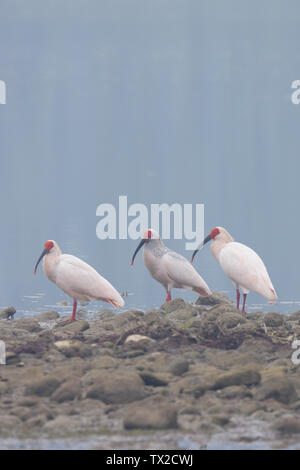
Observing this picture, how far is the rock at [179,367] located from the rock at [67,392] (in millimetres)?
1524

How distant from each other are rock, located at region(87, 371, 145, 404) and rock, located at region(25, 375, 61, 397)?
605 millimetres

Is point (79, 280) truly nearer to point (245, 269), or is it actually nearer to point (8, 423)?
point (245, 269)

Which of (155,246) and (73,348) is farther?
(155,246)

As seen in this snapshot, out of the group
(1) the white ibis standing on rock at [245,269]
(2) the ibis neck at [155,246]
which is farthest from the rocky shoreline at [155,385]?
(2) the ibis neck at [155,246]

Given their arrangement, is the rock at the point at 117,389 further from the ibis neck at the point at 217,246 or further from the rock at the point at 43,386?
the ibis neck at the point at 217,246

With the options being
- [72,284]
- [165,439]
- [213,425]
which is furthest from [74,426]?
[72,284]

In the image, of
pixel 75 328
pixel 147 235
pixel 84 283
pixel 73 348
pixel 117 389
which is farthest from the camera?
pixel 147 235

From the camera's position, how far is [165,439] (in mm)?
7645

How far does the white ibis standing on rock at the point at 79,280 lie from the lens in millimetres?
14664

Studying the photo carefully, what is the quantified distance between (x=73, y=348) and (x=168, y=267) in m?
4.94

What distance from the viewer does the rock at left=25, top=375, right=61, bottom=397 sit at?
9.12m

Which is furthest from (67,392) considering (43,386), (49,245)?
(49,245)

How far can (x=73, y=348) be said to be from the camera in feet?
37.0

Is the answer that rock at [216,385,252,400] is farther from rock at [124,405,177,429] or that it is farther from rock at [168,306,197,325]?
rock at [168,306,197,325]
